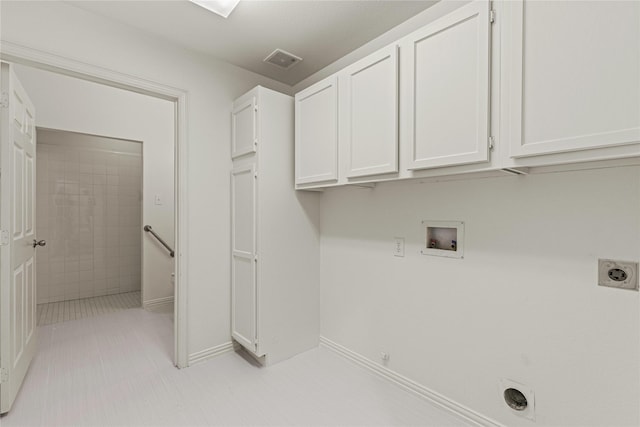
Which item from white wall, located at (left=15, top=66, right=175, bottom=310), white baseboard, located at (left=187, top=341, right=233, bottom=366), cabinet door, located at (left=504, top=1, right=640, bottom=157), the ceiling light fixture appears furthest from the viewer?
white wall, located at (left=15, top=66, right=175, bottom=310)

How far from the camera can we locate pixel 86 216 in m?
3.95

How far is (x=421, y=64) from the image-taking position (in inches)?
57.3

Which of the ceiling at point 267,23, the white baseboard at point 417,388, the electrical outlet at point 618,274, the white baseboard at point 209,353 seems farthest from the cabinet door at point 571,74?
the white baseboard at point 209,353

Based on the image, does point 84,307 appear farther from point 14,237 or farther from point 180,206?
point 180,206

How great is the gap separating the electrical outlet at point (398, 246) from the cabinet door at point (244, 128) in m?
1.20

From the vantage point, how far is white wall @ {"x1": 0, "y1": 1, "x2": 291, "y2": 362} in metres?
1.86

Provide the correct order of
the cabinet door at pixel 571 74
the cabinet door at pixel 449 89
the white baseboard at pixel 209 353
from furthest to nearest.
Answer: the white baseboard at pixel 209 353 → the cabinet door at pixel 449 89 → the cabinet door at pixel 571 74

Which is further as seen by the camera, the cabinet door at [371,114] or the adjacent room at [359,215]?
the cabinet door at [371,114]

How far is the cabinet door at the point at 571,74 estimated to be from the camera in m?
0.94

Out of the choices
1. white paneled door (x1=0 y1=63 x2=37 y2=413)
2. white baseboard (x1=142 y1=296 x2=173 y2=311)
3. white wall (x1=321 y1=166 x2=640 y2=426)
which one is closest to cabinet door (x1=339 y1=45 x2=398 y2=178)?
white wall (x1=321 y1=166 x2=640 y2=426)

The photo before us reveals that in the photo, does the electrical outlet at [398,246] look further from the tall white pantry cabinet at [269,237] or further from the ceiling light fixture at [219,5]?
the ceiling light fixture at [219,5]

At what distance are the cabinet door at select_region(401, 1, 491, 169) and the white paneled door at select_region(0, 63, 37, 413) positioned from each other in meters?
2.26

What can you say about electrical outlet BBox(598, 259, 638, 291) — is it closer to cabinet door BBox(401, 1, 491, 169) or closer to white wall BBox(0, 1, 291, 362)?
cabinet door BBox(401, 1, 491, 169)

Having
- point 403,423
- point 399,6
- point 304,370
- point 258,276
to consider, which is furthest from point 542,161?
point 304,370
